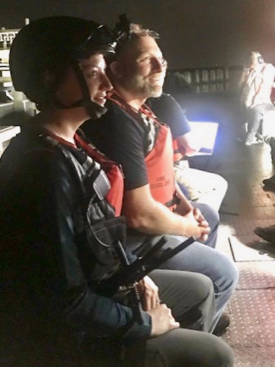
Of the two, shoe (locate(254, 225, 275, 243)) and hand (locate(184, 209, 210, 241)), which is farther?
shoe (locate(254, 225, 275, 243))

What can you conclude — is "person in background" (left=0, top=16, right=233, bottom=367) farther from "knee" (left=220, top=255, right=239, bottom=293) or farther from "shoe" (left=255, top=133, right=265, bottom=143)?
"shoe" (left=255, top=133, right=265, bottom=143)

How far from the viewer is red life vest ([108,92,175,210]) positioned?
1.84 meters

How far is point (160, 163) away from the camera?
1869 millimetres

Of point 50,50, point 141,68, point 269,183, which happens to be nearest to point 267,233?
point 269,183

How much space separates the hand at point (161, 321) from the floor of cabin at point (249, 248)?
0.81 meters

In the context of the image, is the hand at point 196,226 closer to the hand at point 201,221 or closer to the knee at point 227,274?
the hand at point 201,221

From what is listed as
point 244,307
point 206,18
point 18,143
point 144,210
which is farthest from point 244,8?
point 18,143

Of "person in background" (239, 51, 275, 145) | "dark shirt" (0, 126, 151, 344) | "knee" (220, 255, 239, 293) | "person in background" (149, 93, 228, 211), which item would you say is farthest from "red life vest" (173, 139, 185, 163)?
"person in background" (239, 51, 275, 145)

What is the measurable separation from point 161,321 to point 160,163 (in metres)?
0.70

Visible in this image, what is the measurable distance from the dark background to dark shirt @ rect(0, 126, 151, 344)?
6.17 metres

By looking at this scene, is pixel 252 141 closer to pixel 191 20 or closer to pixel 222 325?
pixel 191 20

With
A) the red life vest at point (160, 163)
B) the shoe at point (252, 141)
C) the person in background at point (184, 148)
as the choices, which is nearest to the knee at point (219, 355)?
the red life vest at point (160, 163)

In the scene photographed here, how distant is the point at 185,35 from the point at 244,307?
5.36 metres

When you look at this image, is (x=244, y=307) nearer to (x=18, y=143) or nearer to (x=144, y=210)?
(x=144, y=210)
